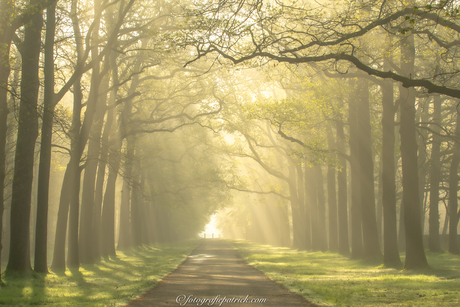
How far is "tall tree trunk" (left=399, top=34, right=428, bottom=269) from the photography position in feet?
49.7

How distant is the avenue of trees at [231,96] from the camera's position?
11578mm

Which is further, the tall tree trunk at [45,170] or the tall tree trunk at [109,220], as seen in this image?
the tall tree trunk at [109,220]

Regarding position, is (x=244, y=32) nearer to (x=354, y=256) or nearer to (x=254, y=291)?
(x=254, y=291)

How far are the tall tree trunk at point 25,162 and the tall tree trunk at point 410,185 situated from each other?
13.5 metres

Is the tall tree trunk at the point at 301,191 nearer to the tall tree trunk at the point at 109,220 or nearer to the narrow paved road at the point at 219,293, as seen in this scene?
the tall tree trunk at the point at 109,220

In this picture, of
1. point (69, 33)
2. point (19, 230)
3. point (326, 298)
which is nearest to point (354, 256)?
point (326, 298)

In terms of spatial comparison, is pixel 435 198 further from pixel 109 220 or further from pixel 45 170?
pixel 45 170

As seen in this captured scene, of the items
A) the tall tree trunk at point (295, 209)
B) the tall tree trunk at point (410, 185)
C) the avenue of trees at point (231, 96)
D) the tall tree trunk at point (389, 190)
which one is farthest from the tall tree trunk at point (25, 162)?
the tall tree trunk at point (295, 209)

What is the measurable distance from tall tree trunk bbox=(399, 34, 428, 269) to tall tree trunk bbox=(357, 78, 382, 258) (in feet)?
12.0

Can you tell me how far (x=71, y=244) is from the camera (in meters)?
18.4

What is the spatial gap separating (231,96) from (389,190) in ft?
44.0

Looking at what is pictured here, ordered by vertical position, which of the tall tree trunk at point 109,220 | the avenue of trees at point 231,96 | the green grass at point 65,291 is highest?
the avenue of trees at point 231,96

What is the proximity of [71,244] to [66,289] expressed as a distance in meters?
7.30

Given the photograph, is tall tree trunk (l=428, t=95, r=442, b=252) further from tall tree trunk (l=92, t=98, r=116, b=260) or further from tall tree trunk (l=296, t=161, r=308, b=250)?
tall tree trunk (l=92, t=98, r=116, b=260)
